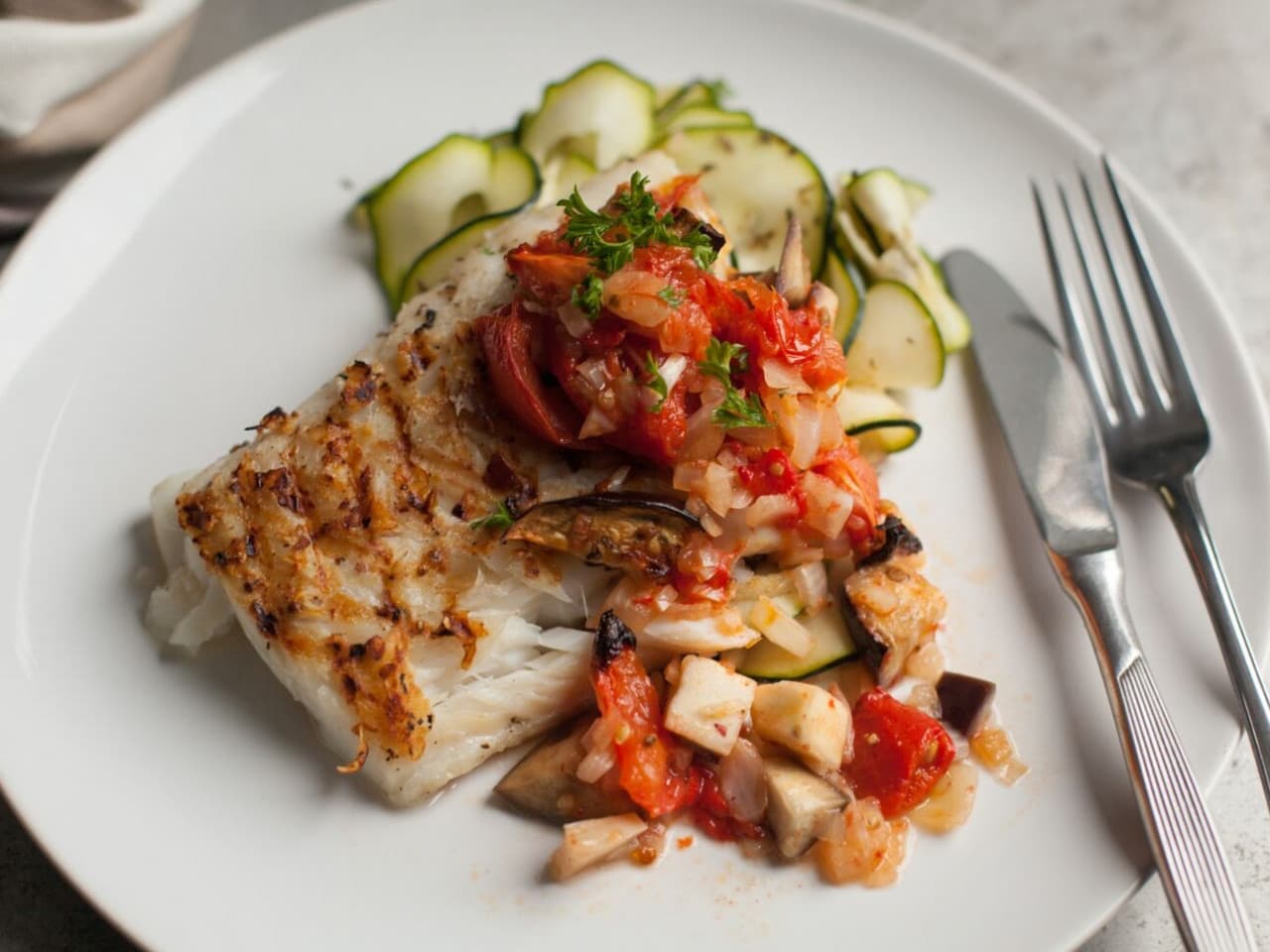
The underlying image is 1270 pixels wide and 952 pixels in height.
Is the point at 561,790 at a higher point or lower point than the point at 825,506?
lower

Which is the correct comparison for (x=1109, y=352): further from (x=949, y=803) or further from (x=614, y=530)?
(x=614, y=530)

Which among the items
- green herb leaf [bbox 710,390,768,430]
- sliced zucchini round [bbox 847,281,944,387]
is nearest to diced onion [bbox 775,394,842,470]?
green herb leaf [bbox 710,390,768,430]

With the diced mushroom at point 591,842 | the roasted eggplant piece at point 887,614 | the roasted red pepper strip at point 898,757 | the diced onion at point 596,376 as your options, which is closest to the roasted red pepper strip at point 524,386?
the diced onion at point 596,376

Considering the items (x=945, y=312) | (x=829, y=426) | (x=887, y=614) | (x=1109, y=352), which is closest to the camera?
(x=887, y=614)

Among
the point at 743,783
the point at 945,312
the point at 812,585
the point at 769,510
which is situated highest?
the point at 945,312

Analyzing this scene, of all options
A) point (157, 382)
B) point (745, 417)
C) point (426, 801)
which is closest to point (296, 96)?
point (157, 382)

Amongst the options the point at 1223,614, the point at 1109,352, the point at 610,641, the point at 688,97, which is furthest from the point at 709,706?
the point at 688,97

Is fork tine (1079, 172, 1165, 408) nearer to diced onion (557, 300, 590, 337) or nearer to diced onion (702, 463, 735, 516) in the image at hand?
diced onion (702, 463, 735, 516)

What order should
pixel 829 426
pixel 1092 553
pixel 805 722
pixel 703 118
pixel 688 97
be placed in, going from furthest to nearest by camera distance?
pixel 688 97, pixel 703 118, pixel 1092 553, pixel 829 426, pixel 805 722
